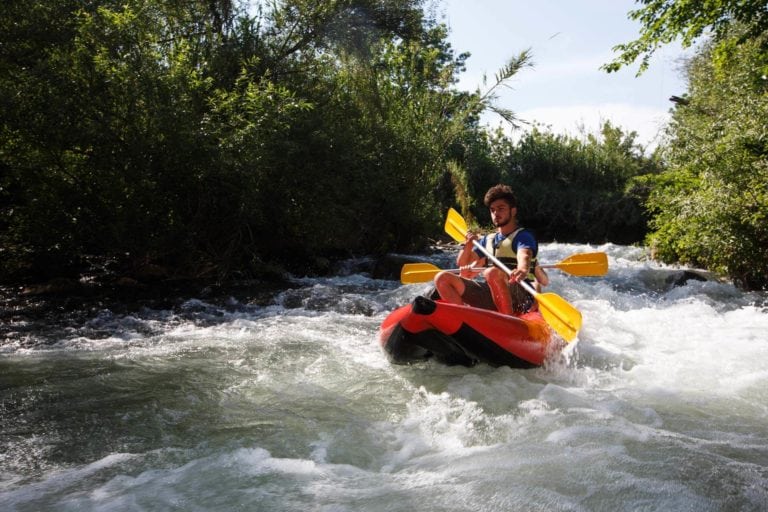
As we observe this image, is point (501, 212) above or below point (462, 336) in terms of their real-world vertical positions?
above

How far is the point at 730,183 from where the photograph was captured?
23.0 feet

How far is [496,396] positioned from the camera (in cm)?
338

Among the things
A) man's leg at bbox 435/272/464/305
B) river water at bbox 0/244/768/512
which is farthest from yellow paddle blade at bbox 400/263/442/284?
river water at bbox 0/244/768/512

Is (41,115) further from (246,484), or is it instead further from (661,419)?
(661,419)

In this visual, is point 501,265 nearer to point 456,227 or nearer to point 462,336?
point 462,336


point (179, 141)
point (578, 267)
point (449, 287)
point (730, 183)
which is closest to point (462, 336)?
point (449, 287)

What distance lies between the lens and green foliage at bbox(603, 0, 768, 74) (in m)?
6.58

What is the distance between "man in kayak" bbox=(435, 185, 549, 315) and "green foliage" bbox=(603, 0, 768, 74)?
14.7 ft

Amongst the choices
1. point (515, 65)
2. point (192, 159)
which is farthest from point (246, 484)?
point (515, 65)

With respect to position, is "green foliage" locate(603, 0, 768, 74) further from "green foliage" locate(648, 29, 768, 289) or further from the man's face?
the man's face

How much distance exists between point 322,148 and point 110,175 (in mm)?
2675

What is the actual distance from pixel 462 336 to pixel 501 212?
1.09 m

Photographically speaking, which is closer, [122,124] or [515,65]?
[122,124]

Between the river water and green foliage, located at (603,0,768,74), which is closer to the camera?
the river water
